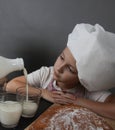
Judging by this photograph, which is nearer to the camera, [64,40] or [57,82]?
[57,82]

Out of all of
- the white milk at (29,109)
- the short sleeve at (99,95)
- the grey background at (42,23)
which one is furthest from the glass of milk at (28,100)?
the grey background at (42,23)

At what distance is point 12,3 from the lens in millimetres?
1304

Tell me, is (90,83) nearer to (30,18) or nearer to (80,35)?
(80,35)

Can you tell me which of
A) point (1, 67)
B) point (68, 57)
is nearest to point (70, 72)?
point (68, 57)

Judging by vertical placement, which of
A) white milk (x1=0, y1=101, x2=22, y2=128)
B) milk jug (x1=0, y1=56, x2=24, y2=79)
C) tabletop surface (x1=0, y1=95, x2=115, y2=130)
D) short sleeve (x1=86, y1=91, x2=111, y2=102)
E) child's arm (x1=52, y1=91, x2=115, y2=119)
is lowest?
short sleeve (x1=86, y1=91, x2=111, y2=102)

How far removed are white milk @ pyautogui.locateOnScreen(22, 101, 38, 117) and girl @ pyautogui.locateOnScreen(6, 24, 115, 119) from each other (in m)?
0.13

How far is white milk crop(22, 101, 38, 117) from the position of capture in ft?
2.45

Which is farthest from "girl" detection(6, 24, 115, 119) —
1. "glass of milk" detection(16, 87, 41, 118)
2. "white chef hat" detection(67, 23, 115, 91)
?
"glass of milk" detection(16, 87, 41, 118)

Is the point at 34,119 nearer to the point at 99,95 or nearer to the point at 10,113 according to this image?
the point at 10,113

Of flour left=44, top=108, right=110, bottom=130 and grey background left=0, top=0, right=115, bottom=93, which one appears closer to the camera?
flour left=44, top=108, right=110, bottom=130

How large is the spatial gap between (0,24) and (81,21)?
447mm

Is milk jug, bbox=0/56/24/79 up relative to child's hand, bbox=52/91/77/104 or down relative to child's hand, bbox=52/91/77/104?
up

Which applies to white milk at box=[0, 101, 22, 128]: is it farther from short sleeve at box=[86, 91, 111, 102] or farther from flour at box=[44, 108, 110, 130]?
short sleeve at box=[86, 91, 111, 102]

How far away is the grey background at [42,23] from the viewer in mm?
1145
